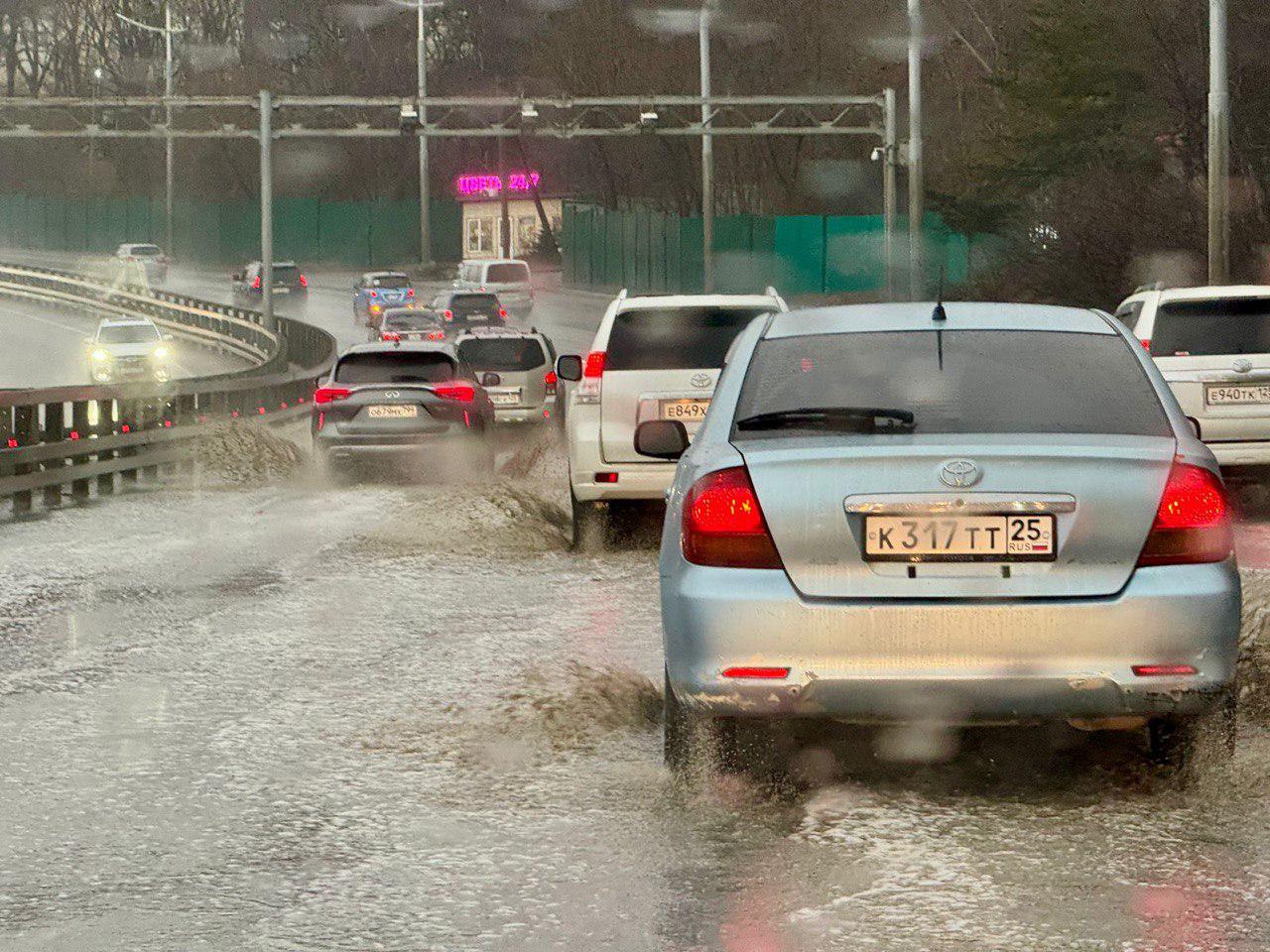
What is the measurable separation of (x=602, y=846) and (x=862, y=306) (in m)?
2.59

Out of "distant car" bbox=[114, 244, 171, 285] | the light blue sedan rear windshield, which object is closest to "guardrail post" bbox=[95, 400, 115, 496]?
the light blue sedan rear windshield

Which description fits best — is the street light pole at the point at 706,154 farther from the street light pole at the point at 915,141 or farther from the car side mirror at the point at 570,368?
the car side mirror at the point at 570,368

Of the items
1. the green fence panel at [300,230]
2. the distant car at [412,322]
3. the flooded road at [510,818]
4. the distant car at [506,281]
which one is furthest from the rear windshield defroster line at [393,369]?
the green fence panel at [300,230]

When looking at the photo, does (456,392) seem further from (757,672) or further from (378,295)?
(378,295)

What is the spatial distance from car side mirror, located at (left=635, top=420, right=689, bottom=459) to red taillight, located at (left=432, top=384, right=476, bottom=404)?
535 inches

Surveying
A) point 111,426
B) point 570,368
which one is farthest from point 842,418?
point 111,426

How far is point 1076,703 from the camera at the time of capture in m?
6.94

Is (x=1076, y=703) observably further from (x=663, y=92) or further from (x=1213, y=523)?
(x=663, y=92)

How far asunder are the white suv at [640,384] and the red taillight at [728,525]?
798cm

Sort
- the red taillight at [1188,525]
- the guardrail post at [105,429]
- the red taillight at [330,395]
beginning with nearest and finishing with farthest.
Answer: the red taillight at [1188,525] → the red taillight at [330,395] → the guardrail post at [105,429]

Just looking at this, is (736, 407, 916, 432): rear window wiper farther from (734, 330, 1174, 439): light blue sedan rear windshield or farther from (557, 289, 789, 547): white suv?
(557, 289, 789, 547): white suv

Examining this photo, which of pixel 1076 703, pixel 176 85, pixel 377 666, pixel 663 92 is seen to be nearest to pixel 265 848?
pixel 1076 703

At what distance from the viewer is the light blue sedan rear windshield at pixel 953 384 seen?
7402 mm

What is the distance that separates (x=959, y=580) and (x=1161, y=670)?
623 mm
